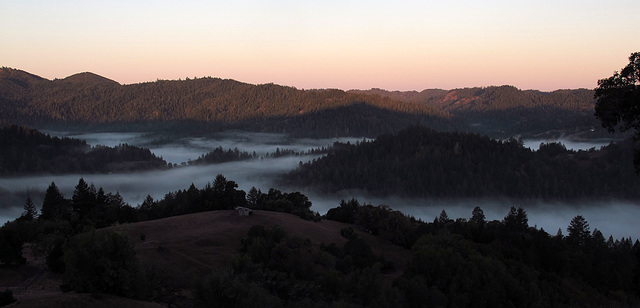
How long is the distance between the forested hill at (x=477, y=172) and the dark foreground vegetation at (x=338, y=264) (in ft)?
249

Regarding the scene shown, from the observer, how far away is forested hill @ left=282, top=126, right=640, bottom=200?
570ft

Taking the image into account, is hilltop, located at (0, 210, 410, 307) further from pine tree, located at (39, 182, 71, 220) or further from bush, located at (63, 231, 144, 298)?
pine tree, located at (39, 182, 71, 220)

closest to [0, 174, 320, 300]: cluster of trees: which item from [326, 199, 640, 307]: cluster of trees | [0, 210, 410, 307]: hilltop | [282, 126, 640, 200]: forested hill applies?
[0, 210, 410, 307]: hilltop

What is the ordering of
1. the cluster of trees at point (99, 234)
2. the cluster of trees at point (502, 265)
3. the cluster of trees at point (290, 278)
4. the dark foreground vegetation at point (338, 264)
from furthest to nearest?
the cluster of trees at point (502, 265) < the dark foreground vegetation at point (338, 264) < the cluster of trees at point (99, 234) < the cluster of trees at point (290, 278)

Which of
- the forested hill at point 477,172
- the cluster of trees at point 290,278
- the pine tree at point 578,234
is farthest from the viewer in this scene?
the forested hill at point 477,172

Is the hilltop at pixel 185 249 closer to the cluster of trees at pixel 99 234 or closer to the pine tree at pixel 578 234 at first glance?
the cluster of trees at pixel 99 234

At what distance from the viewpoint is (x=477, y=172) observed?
18038cm

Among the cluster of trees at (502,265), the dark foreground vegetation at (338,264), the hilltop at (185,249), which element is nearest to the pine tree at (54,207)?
the dark foreground vegetation at (338,264)

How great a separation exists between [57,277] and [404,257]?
51918 mm

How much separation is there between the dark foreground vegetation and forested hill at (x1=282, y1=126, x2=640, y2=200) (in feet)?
249

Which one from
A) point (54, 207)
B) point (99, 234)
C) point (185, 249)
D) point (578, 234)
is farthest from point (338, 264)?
point (578, 234)

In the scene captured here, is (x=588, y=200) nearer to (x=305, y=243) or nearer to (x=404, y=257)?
(x=404, y=257)

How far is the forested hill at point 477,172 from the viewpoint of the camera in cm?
17375

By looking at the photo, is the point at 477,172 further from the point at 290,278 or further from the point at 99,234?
the point at 99,234
